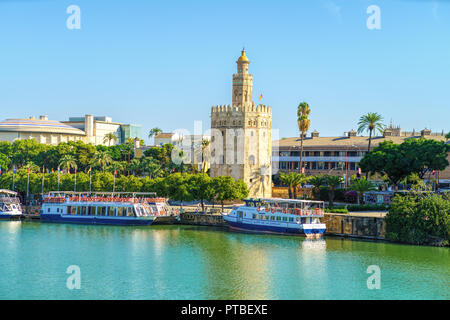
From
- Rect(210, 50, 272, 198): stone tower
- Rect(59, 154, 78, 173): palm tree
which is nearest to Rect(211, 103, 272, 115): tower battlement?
Rect(210, 50, 272, 198): stone tower

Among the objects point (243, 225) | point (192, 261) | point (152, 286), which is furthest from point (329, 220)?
→ point (152, 286)

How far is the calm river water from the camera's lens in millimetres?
43594

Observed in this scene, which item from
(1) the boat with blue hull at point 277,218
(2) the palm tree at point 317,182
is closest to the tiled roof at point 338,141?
(2) the palm tree at point 317,182

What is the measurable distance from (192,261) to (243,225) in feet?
66.2

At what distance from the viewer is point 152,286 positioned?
147ft

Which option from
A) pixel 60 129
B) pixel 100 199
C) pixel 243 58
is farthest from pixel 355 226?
pixel 60 129

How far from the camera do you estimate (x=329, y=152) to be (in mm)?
109125

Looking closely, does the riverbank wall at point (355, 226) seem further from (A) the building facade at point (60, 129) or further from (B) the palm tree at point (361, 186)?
(A) the building facade at point (60, 129)

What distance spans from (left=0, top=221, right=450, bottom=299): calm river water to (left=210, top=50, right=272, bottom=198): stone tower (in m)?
25.2

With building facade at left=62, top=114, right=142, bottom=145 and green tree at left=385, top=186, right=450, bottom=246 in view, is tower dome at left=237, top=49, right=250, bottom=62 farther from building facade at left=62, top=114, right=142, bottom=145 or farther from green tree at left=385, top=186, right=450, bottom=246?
building facade at left=62, top=114, right=142, bottom=145

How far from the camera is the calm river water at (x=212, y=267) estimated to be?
143 feet

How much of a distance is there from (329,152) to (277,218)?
4147cm

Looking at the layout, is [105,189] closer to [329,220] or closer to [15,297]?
[329,220]

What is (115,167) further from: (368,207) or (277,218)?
(368,207)
